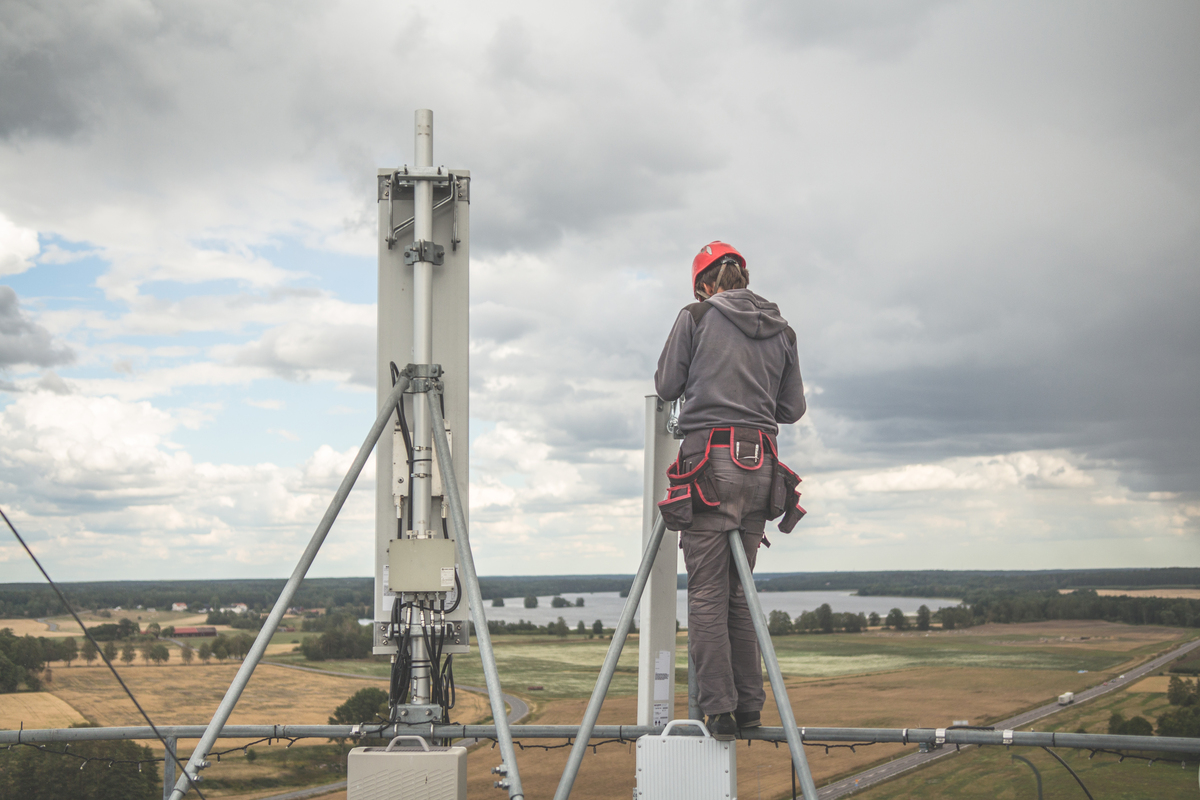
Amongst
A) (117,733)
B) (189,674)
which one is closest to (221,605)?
(189,674)

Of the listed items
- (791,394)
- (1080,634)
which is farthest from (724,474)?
(1080,634)

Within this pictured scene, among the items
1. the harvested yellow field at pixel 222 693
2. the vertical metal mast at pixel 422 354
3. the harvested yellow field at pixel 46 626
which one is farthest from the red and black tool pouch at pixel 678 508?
the harvested yellow field at pixel 222 693

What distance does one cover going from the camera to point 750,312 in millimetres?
4242

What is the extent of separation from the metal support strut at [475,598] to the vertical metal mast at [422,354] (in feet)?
0.32

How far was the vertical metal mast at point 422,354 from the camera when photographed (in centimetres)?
523

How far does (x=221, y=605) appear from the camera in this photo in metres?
53.1

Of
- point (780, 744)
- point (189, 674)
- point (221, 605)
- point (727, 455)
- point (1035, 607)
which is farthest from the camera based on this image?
point (1035, 607)

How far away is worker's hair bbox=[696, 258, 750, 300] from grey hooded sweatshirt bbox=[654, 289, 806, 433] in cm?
14

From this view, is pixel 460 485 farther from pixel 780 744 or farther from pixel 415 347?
pixel 780 744

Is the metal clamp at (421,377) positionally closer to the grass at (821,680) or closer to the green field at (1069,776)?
the green field at (1069,776)

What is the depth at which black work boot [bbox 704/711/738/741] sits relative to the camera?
13.1 feet

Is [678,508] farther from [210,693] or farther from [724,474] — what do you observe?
[210,693]

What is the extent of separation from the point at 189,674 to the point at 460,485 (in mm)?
67596

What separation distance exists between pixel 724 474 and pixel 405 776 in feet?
7.53
